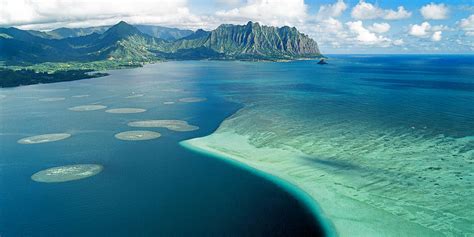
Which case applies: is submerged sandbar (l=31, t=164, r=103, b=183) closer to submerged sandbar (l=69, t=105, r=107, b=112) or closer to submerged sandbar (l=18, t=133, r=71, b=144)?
submerged sandbar (l=18, t=133, r=71, b=144)

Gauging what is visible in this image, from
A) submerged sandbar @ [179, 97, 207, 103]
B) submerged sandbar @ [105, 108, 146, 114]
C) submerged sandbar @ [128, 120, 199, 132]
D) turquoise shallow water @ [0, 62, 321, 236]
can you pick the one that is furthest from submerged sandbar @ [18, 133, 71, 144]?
submerged sandbar @ [179, 97, 207, 103]

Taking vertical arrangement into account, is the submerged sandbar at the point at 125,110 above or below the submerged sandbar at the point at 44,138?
above

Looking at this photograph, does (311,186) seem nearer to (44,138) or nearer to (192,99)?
(44,138)

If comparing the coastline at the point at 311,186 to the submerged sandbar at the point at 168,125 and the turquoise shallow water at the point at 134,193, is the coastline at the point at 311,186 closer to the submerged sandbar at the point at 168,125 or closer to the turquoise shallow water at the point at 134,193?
the turquoise shallow water at the point at 134,193

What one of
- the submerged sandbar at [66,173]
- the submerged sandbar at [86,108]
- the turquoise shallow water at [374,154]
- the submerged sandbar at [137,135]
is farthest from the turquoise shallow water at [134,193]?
the submerged sandbar at [86,108]

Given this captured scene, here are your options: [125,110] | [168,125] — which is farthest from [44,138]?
[125,110]

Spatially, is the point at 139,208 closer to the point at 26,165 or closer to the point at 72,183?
the point at 72,183
